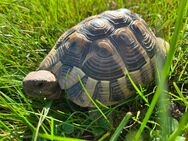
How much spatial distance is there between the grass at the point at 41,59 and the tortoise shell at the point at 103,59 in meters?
0.07

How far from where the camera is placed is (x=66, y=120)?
1383mm

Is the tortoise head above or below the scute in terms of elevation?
below

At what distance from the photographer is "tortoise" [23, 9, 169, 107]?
142cm

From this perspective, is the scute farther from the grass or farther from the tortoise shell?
the grass

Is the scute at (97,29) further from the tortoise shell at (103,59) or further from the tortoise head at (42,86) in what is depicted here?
the tortoise head at (42,86)

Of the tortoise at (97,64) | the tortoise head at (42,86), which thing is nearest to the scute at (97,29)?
the tortoise at (97,64)

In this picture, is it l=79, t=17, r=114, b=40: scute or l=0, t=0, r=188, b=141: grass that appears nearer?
l=0, t=0, r=188, b=141: grass

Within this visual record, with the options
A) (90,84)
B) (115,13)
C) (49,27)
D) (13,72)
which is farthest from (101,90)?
(49,27)

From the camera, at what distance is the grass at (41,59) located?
1333 millimetres

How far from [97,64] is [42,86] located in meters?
0.24

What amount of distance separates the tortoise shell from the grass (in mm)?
70

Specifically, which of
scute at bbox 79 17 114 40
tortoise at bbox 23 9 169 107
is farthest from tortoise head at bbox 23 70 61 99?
scute at bbox 79 17 114 40

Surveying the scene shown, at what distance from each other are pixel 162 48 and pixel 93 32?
0.36 m

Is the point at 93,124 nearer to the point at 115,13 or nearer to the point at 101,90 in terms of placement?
the point at 101,90
